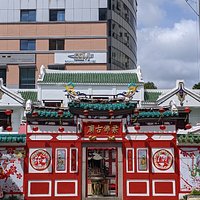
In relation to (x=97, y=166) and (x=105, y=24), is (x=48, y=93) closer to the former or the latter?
(x=97, y=166)

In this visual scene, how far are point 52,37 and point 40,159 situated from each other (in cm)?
3068

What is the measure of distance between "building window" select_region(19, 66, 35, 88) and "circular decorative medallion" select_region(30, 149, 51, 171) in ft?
94.8

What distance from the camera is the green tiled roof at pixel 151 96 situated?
29.2m

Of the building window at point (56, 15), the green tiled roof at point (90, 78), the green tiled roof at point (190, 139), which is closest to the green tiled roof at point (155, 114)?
the green tiled roof at point (190, 139)

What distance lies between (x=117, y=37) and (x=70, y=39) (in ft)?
A: 19.7

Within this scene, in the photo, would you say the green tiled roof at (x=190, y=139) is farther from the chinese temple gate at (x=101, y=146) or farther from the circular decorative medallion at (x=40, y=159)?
the circular decorative medallion at (x=40, y=159)

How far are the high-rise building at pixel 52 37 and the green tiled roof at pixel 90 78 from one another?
544 inches

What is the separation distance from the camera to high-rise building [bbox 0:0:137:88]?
4516 cm

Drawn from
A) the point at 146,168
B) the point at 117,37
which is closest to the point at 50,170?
the point at 146,168

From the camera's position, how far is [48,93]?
28.8 metres

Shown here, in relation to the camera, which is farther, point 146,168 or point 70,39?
point 70,39

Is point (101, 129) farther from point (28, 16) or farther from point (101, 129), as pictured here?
point (28, 16)

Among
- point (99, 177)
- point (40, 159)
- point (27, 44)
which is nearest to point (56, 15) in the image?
point (27, 44)

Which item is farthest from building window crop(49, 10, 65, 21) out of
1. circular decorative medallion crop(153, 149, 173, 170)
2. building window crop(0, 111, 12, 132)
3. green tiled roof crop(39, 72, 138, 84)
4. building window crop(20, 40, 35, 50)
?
circular decorative medallion crop(153, 149, 173, 170)
